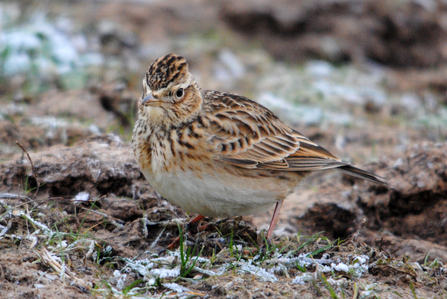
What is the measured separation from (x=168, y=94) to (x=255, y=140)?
3.61 feet

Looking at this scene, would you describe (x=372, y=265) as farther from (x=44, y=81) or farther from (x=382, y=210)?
(x=44, y=81)

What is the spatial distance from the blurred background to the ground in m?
0.04

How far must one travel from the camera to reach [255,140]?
5.51 m

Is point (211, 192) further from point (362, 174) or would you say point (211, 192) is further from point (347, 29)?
point (347, 29)

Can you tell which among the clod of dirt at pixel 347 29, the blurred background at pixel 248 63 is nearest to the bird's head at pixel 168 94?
the blurred background at pixel 248 63

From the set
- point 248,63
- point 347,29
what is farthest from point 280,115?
point 347,29

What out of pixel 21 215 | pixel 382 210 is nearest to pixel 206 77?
pixel 382 210

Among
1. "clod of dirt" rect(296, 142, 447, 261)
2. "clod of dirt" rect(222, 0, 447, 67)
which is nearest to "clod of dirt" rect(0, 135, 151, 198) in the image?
"clod of dirt" rect(296, 142, 447, 261)

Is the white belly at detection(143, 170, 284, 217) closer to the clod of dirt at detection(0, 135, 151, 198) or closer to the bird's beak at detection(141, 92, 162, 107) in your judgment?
the bird's beak at detection(141, 92, 162, 107)

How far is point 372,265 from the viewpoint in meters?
4.69

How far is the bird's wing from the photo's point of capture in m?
5.14

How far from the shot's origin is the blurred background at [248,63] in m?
8.45

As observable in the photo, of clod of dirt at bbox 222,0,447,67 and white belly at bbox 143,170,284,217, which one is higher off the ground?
clod of dirt at bbox 222,0,447,67

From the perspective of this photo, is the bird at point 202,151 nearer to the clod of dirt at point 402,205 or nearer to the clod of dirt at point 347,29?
the clod of dirt at point 402,205
